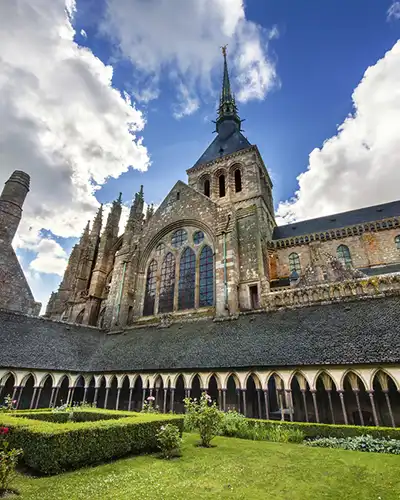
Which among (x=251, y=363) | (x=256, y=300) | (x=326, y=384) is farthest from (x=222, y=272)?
(x=326, y=384)

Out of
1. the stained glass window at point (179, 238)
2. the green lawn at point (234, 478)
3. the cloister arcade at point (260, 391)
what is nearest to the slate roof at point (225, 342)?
the cloister arcade at point (260, 391)

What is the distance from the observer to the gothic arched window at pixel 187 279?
2358 centimetres

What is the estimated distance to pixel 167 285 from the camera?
25.3 m

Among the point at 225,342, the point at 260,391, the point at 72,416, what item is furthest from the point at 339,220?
the point at 72,416

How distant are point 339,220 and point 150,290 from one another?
20644 mm

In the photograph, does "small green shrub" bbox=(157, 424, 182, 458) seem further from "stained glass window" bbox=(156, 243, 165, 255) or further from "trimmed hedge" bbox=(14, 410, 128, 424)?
"stained glass window" bbox=(156, 243, 165, 255)

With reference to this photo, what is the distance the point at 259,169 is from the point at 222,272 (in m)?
15.7

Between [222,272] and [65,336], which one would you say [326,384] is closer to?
[222,272]

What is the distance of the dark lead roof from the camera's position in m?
28.1

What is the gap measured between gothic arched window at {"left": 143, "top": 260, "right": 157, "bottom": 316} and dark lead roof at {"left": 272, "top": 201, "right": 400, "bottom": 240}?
45.2 feet

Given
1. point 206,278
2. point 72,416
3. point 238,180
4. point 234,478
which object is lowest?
point 234,478

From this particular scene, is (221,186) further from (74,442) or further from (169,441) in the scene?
(74,442)

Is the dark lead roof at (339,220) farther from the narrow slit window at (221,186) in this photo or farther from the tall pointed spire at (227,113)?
the tall pointed spire at (227,113)

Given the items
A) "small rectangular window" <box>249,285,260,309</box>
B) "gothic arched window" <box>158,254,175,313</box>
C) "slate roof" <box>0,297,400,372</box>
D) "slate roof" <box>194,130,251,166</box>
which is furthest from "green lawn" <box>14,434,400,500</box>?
"slate roof" <box>194,130,251,166</box>
